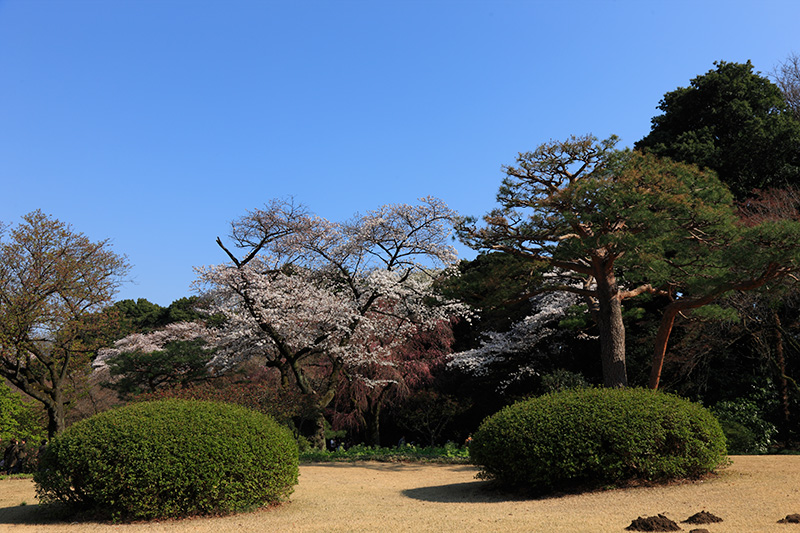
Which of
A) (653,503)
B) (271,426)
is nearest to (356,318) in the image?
(271,426)

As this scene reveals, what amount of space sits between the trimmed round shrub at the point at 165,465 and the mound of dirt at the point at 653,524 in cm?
426

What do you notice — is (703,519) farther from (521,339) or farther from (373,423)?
(373,423)

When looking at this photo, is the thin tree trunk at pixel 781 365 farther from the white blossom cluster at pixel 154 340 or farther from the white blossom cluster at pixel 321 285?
the white blossom cluster at pixel 154 340

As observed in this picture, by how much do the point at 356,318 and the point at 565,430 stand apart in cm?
993

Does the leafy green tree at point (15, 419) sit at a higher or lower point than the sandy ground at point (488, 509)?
higher

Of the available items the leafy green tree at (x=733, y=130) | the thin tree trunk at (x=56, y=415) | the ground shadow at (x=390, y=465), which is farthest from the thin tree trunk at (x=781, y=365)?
the thin tree trunk at (x=56, y=415)

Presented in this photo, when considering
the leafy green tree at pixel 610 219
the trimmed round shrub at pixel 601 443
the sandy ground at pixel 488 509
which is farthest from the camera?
the leafy green tree at pixel 610 219

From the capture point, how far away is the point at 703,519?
5.23m

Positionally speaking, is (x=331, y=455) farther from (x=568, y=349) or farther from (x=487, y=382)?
(x=568, y=349)

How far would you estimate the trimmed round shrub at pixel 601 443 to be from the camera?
7277 millimetres

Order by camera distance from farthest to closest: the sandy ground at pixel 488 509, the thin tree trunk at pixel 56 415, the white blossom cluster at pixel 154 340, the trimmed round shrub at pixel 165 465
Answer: the white blossom cluster at pixel 154 340
the thin tree trunk at pixel 56 415
the trimmed round shrub at pixel 165 465
the sandy ground at pixel 488 509

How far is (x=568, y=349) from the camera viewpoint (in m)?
19.0

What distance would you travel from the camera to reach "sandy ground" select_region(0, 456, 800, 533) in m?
5.56

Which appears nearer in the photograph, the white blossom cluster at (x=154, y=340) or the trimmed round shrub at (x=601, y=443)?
the trimmed round shrub at (x=601, y=443)
